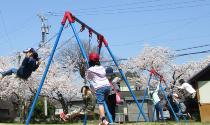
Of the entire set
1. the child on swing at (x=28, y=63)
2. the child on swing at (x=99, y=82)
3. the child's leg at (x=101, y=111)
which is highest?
the child on swing at (x=28, y=63)

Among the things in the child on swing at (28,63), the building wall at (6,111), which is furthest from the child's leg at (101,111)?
the building wall at (6,111)

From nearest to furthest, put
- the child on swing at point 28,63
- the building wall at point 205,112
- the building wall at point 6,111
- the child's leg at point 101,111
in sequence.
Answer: the child's leg at point 101,111 < the child on swing at point 28,63 < the building wall at point 205,112 < the building wall at point 6,111

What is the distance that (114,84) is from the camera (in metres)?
8.84

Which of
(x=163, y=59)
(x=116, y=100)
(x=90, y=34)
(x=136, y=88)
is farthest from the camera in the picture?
(x=136, y=88)

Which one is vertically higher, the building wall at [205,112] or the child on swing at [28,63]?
the child on swing at [28,63]

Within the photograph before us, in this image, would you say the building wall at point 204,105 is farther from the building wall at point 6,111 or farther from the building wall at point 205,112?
the building wall at point 6,111

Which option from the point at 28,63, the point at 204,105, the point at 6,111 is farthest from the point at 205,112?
the point at 6,111

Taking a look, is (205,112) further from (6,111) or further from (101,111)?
(6,111)

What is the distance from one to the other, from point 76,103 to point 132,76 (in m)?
9.27

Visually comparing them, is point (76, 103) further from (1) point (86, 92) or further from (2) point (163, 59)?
(1) point (86, 92)

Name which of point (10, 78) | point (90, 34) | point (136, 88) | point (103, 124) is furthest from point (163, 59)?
point (103, 124)

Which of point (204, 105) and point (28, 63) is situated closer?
point (28, 63)

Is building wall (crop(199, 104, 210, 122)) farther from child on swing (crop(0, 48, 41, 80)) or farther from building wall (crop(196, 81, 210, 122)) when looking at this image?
child on swing (crop(0, 48, 41, 80))

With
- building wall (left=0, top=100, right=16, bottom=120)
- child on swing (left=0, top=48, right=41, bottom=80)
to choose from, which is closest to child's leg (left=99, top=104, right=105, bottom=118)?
child on swing (left=0, top=48, right=41, bottom=80)
